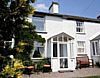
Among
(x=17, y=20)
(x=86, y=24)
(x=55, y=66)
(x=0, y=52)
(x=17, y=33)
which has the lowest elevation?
(x=55, y=66)

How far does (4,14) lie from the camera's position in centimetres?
823

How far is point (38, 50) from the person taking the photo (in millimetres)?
21281

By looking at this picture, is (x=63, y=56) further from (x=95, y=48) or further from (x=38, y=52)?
(x=95, y=48)

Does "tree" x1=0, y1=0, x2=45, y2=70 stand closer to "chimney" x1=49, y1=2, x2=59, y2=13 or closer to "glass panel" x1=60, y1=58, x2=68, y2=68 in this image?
"glass panel" x1=60, y1=58, x2=68, y2=68

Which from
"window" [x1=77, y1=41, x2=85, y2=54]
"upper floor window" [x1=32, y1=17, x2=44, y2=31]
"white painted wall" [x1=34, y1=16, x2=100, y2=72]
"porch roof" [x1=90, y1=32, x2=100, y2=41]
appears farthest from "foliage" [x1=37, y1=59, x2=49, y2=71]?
"porch roof" [x1=90, y1=32, x2=100, y2=41]

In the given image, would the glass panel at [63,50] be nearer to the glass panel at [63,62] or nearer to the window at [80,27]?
the glass panel at [63,62]

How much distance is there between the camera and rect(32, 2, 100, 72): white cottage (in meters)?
20.5

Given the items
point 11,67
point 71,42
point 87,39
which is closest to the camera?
point 11,67

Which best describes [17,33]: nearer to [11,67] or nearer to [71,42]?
[11,67]

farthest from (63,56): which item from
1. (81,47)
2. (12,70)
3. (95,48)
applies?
(12,70)

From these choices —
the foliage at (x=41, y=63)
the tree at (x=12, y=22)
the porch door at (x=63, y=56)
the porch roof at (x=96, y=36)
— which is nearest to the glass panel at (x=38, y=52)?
the foliage at (x=41, y=63)

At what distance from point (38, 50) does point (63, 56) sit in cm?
274

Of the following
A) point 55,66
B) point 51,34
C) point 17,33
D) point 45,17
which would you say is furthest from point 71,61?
point 17,33

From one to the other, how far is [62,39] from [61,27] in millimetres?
2313
